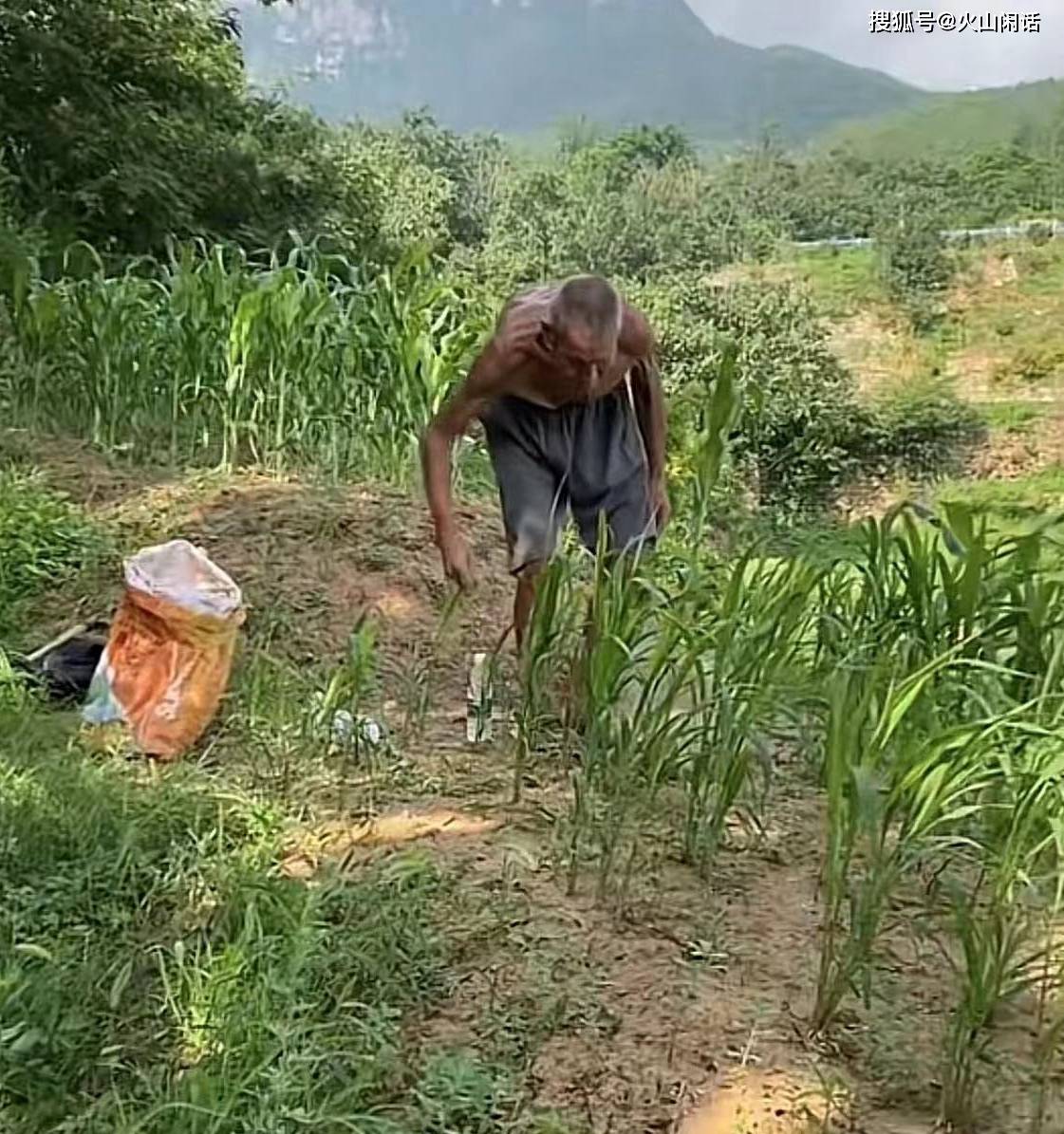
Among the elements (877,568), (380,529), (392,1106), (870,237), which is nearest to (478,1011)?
(392,1106)

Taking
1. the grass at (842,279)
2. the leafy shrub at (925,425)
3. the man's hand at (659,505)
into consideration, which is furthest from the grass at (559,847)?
the grass at (842,279)

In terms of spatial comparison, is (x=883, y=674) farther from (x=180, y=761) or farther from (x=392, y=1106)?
(x=180, y=761)

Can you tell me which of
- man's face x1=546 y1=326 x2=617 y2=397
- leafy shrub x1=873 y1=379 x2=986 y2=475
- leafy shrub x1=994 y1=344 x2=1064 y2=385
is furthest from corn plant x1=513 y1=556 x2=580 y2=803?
leafy shrub x1=994 y1=344 x2=1064 y2=385

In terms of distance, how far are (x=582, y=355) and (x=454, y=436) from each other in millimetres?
311

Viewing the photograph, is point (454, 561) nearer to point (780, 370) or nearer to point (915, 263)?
point (780, 370)

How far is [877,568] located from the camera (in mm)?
2424

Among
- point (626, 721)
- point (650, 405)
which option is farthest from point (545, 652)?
point (650, 405)

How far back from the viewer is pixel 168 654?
2.81 metres

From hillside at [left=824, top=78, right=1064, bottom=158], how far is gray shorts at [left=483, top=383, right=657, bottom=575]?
9.15m

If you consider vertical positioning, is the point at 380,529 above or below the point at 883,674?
below

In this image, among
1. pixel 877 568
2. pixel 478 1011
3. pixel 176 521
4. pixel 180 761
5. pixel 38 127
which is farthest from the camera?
pixel 38 127

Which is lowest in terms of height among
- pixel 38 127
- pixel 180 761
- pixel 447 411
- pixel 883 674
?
pixel 180 761

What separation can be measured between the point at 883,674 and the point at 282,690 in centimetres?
139

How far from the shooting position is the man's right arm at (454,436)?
2697mm
